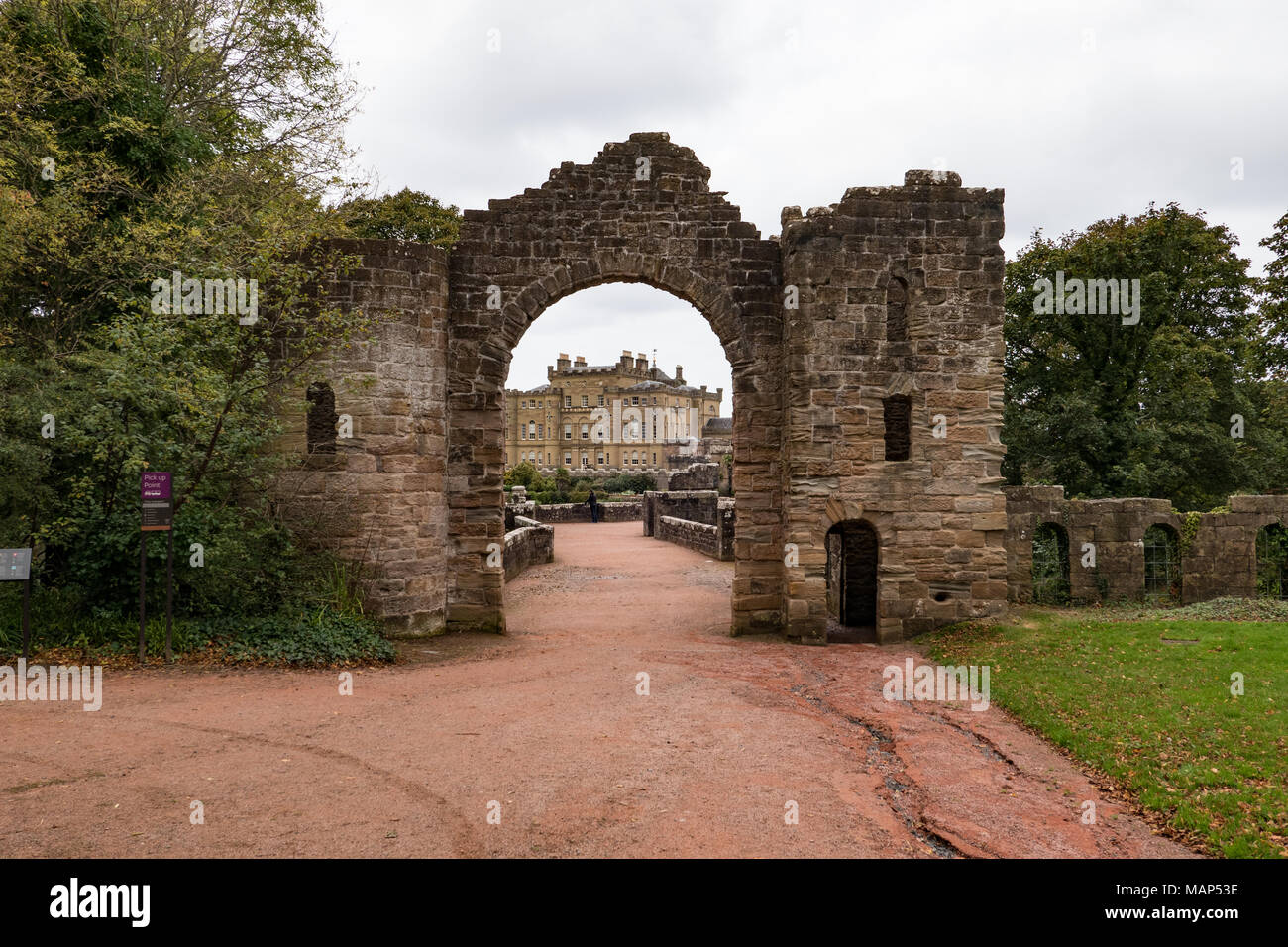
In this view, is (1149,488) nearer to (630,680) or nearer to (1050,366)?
(1050,366)

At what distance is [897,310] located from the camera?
12.1m

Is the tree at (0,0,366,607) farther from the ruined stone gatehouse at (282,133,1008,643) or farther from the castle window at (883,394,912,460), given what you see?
the castle window at (883,394,912,460)

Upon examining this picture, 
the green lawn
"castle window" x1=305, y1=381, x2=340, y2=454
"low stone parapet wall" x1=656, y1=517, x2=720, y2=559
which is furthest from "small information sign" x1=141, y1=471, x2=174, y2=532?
"low stone parapet wall" x1=656, y1=517, x2=720, y2=559

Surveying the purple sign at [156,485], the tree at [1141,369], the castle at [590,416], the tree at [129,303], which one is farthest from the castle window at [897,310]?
the castle at [590,416]

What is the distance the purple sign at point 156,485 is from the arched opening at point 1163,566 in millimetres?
15626

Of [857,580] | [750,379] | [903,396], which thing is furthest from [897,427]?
[857,580]

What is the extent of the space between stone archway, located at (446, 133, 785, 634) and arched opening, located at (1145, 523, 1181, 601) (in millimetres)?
7220

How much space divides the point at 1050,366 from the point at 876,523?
1468cm

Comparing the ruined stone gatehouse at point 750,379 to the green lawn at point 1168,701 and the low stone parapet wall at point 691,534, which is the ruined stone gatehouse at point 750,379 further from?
the low stone parapet wall at point 691,534

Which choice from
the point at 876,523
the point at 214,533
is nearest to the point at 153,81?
the point at 214,533

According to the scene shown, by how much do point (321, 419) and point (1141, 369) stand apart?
21.8 metres

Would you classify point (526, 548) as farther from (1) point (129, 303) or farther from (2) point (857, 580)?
(1) point (129, 303)

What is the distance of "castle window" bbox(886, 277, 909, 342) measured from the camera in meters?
12.0

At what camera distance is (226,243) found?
11461mm
